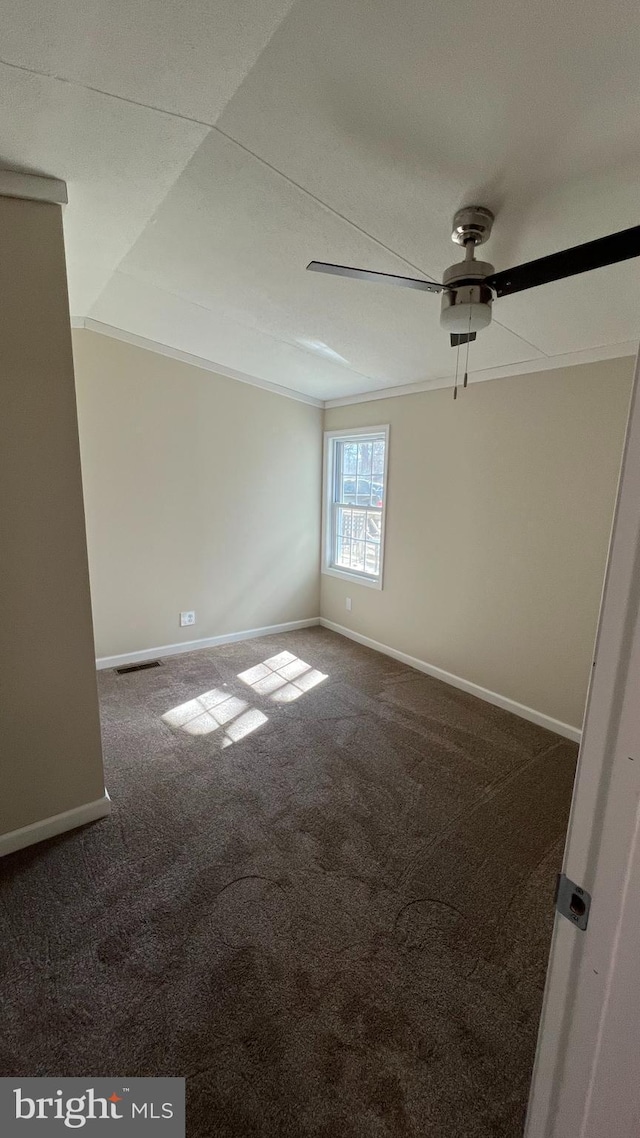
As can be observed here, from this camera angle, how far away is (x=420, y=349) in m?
2.94

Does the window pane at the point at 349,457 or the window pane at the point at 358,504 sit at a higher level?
the window pane at the point at 349,457

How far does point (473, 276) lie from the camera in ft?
5.16

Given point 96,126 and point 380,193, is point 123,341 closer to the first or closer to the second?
point 96,126

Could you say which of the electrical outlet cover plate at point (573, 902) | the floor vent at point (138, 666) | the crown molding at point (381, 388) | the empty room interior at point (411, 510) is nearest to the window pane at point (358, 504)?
the crown molding at point (381, 388)

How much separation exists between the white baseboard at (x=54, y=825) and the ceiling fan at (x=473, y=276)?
2.40 metres

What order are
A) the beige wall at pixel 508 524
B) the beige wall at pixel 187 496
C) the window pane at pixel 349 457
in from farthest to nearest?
the window pane at pixel 349 457 → the beige wall at pixel 187 496 → the beige wall at pixel 508 524

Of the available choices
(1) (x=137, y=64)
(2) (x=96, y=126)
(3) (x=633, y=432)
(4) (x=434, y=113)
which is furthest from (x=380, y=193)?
(3) (x=633, y=432)

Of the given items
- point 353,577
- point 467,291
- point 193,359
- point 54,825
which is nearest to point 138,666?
point 54,825

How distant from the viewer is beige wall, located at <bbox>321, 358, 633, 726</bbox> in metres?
2.71

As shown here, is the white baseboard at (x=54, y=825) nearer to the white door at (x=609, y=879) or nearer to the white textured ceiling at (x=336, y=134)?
the white door at (x=609, y=879)

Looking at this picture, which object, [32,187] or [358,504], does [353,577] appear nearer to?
[358,504]

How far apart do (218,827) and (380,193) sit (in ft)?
8.67

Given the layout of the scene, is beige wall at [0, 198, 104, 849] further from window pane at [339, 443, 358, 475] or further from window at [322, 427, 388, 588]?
window pane at [339, 443, 358, 475]

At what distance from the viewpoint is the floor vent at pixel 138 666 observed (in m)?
3.73
